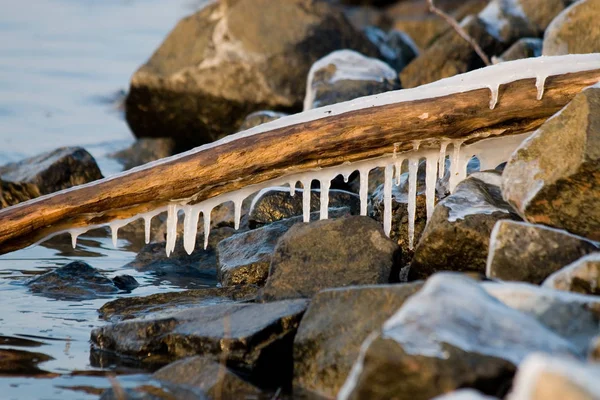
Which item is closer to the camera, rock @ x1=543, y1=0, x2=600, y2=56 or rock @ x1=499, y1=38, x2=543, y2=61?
rock @ x1=543, y1=0, x2=600, y2=56

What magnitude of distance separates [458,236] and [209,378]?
1.67 metres

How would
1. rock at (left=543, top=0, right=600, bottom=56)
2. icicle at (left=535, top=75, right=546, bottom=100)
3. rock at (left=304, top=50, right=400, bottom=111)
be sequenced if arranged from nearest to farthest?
icicle at (left=535, top=75, right=546, bottom=100) < rock at (left=543, top=0, right=600, bottom=56) < rock at (left=304, top=50, right=400, bottom=111)

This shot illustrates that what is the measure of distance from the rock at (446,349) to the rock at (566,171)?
1.63 meters

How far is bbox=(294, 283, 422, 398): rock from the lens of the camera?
4.25m

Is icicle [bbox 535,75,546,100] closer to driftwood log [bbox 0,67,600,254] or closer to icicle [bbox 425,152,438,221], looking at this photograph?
driftwood log [bbox 0,67,600,254]

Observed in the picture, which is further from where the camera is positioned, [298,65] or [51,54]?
[51,54]

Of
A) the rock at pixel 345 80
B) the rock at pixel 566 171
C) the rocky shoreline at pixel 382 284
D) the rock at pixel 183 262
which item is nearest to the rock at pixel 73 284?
the rocky shoreline at pixel 382 284

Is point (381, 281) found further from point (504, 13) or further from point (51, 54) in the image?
point (51, 54)

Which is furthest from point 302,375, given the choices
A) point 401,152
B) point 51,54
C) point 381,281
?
point 51,54

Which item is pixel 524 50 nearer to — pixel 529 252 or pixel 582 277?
pixel 529 252

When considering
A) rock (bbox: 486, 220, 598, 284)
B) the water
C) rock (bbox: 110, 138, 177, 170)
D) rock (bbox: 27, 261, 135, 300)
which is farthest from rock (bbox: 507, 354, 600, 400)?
rock (bbox: 110, 138, 177, 170)

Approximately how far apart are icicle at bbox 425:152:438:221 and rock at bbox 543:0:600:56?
2370 millimetres

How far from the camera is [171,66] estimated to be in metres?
11.6

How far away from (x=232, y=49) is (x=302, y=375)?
7481 mm
